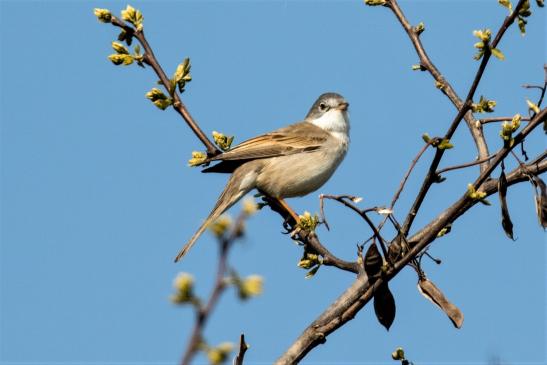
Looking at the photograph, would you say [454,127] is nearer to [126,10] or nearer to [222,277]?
[126,10]

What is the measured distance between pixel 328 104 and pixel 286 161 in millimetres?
1628

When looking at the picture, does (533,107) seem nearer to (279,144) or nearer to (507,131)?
(507,131)

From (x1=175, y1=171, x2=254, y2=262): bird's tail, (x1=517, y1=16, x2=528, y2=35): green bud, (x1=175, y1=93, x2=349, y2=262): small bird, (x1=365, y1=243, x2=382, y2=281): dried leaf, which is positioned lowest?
(x1=365, y1=243, x2=382, y2=281): dried leaf

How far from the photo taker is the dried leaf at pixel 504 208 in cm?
341

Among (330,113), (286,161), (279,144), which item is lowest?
(286,161)

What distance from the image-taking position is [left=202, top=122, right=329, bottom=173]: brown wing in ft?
21.4

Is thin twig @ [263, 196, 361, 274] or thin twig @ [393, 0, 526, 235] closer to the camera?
thin twig @ [393, 0, 526, 235]

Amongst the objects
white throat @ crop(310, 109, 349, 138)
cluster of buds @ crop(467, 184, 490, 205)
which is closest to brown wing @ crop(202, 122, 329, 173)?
white throat @ crop(310, 109, 349, 138)

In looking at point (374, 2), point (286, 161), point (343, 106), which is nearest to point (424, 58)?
point (374, 2)

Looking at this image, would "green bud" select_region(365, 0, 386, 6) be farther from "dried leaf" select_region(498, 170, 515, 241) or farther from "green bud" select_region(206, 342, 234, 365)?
"green bud" select_region(206, 342, 234, 365)

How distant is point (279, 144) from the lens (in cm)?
732

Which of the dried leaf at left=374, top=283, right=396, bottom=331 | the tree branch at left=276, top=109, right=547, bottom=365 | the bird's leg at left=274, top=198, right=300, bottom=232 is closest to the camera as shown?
the tree branch at left=276, top=109, right=547, bottom=365

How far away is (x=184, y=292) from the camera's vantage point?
4.47 feet

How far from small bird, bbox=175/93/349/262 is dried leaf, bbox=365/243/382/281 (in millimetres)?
2686
